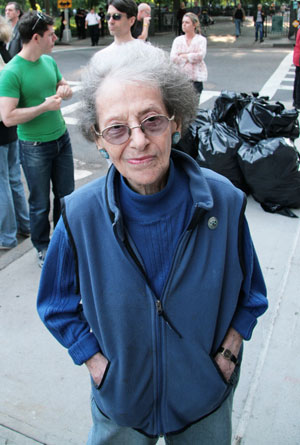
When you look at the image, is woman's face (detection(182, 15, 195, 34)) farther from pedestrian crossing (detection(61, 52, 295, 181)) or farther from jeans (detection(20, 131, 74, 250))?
jeans (detection(20, 131, 74, 250))

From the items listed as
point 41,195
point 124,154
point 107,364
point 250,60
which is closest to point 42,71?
point 41,195

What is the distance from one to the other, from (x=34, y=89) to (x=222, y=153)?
7.01 ft

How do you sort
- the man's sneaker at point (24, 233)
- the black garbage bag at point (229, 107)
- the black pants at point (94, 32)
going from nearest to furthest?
1. the man's sneaker at point (24, 233)
2. the black garbage bag at point (229, 107)
3. the black pants at point (94, 32)

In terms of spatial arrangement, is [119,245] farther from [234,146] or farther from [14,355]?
[234,146]

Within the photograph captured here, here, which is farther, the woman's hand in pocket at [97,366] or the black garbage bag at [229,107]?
the black garbage bag at [229,107]

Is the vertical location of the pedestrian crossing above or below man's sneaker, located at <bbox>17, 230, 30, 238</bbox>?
below

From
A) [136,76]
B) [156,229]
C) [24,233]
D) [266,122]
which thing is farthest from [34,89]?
[266,122]

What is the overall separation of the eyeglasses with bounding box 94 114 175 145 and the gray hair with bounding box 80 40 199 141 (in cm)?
7

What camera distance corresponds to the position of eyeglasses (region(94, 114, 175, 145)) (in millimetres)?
1337

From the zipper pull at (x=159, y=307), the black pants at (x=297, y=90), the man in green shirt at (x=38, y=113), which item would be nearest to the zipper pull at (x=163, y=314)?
the zipper pull at (x=159, y=307)

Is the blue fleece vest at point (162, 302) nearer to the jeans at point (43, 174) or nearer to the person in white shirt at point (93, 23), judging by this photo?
the jeans at point (43, 174)

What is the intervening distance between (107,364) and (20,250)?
295 centimetres

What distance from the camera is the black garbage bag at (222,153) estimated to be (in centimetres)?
473

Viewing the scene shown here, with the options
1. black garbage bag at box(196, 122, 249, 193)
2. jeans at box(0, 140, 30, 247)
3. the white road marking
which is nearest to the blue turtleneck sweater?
jeans at box(0, 140, 30, 247)
